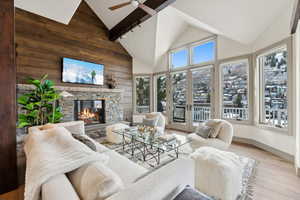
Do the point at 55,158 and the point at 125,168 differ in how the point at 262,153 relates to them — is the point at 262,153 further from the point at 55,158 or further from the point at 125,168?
the point at 55,158

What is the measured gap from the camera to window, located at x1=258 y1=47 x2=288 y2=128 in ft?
10.3

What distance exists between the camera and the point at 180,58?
5.64m

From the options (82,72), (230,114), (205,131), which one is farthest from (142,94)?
(205,131)

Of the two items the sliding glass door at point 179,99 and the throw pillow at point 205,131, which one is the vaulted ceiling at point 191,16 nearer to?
the sliding glass door at point 179,99

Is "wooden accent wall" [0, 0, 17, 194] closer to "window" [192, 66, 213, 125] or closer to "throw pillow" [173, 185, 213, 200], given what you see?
"throw pillow" [173, 185, 213, 200]

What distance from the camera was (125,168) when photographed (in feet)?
5.44

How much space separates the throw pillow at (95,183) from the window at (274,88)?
12.9ft

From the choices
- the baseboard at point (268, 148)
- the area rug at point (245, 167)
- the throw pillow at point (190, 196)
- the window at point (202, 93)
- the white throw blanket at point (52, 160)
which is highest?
the window at point (202, 93)

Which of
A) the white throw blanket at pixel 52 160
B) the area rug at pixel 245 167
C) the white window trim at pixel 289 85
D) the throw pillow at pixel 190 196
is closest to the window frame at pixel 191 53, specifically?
the white window trim at pixel 289 85

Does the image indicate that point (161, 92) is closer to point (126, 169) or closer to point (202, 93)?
point (202, 93)

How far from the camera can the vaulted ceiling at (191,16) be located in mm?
3073

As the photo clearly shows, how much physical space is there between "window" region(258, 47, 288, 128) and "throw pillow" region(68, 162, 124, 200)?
154 inches

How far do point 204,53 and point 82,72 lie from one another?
425 centimetres

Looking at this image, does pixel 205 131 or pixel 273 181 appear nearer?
pixel 273 181
